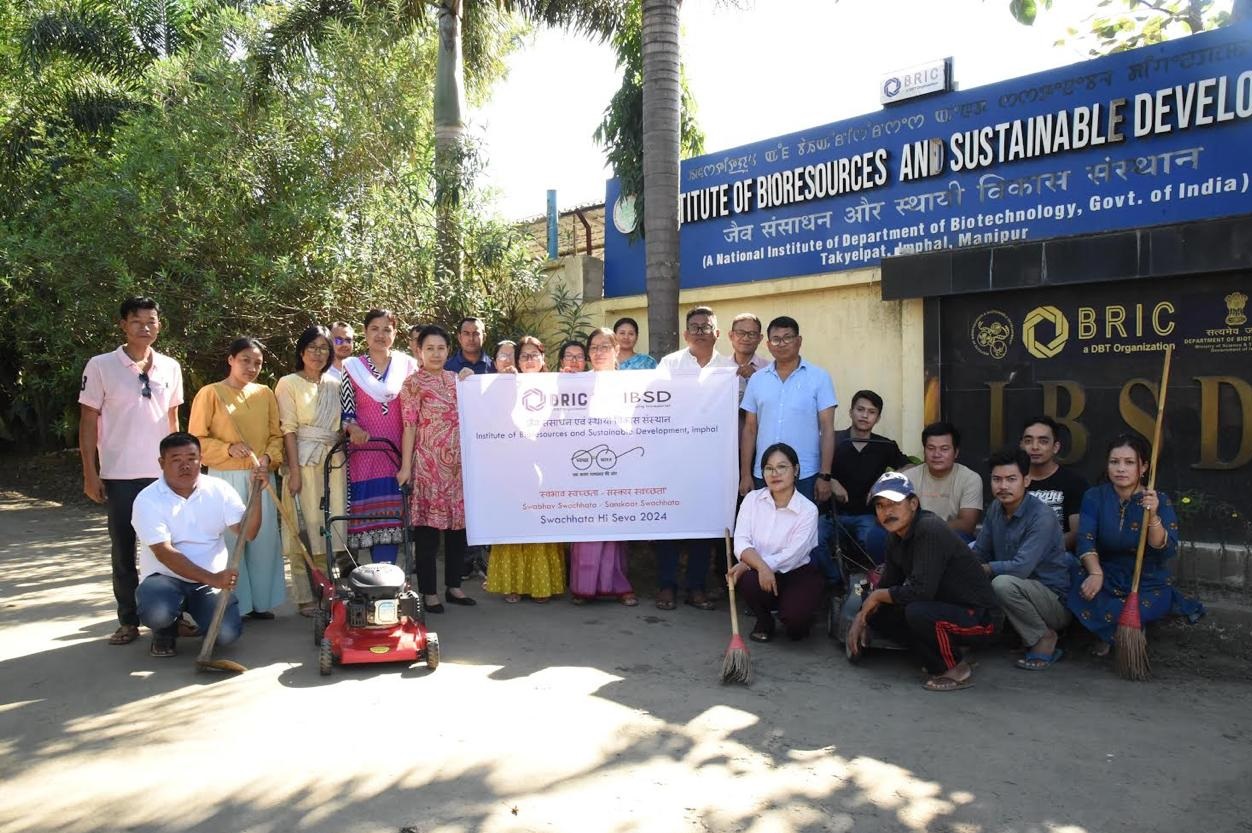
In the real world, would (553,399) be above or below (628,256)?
below

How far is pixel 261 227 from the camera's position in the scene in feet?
31.4

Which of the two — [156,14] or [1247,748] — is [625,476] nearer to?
[1247,748]

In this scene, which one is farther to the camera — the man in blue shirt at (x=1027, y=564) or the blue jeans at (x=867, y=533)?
the blue jeans at (x=867, y=533)

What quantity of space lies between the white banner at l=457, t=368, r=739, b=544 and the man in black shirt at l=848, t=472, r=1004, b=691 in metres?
1.73

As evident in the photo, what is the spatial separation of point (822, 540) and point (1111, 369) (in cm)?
260

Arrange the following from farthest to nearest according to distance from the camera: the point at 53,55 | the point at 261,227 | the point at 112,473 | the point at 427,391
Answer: the point at 53,55
the point at 261,227
the point at 427,391
the point at 112,473

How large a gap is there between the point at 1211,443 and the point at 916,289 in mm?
2382

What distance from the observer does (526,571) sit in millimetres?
6605

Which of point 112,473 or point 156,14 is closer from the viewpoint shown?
point 112,473

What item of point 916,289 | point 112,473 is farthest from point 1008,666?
point 112,473

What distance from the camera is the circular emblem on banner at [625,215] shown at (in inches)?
410

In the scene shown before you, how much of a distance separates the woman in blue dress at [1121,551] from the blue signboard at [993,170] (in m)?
2.27

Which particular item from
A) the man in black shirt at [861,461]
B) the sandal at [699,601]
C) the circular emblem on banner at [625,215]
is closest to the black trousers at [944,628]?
the man in black shirt at [861,461]

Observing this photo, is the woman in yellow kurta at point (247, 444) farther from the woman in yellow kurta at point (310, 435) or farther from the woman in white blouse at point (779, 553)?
the woman in white blouse at point (779, 553)
